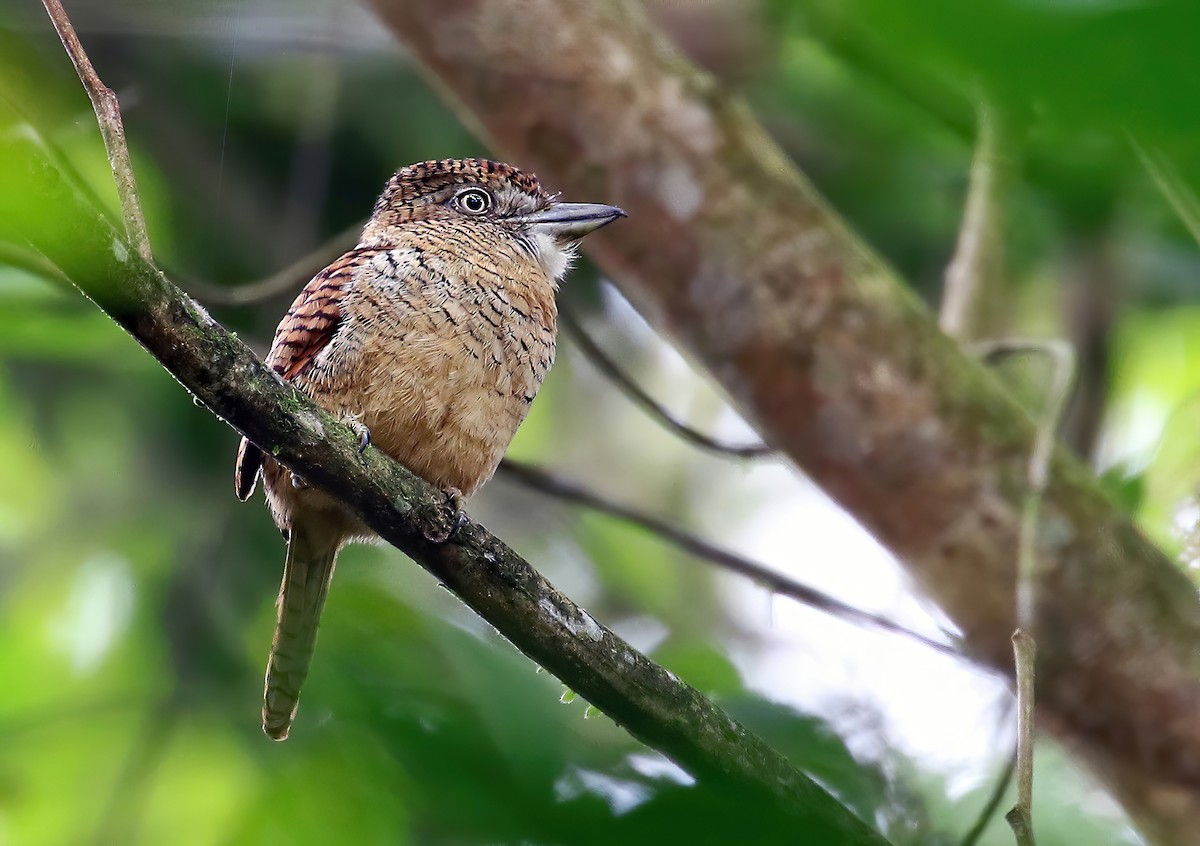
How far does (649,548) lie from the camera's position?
5152 mm

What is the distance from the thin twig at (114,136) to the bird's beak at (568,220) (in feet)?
4.62

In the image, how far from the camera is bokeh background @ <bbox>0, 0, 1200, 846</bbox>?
113 cm

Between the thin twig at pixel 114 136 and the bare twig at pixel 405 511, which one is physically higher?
the thin twig at pixel 114 136

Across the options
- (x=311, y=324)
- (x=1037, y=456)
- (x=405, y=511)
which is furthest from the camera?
(x=1037, y=456)

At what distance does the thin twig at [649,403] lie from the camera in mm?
3209

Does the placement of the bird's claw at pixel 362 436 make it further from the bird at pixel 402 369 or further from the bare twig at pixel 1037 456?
the bare twig at pixel 1037 456

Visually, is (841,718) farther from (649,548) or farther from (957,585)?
(649,548)

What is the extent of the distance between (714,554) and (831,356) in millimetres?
551

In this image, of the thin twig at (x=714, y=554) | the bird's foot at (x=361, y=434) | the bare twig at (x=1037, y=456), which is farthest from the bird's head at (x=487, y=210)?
the bare twig at (x=1037, y=456)

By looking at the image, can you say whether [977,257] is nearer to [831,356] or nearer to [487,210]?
[831,356]

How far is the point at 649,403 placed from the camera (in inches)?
126

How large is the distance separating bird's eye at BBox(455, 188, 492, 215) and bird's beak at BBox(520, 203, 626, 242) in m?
0.12

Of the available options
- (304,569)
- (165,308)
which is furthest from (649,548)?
(165,308)

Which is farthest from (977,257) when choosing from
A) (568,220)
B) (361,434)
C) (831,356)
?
(361,434)
